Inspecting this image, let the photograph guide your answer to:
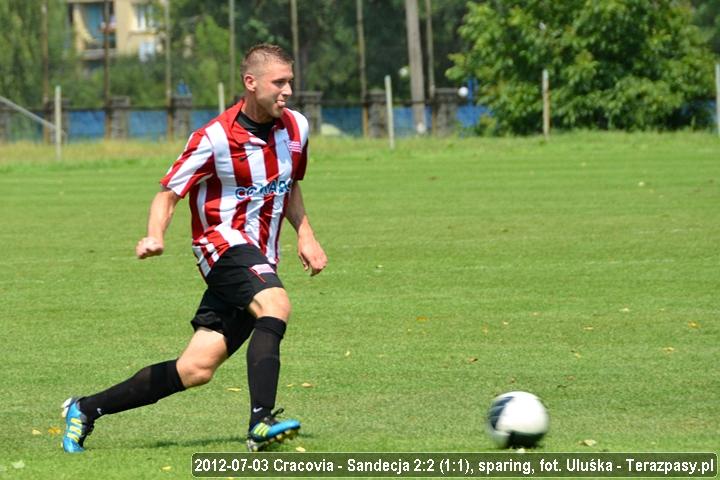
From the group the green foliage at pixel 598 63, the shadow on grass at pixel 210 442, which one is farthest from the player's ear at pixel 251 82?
the green foliage at pixel 598 63

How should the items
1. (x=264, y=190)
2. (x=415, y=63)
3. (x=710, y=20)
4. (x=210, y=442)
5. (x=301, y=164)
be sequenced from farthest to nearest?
1. (x=710, y=20)
2. (x=415, y=63)
3. (x=301, y=164)
4. (x=210, y=442)
5. (x=264, y=190)

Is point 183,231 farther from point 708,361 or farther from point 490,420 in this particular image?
point 490,420

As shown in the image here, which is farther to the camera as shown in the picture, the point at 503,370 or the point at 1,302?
the point at 1,302

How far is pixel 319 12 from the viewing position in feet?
250

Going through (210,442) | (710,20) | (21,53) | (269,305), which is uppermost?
(710,20)

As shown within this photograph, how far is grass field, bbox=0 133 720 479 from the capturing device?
24.3 ft

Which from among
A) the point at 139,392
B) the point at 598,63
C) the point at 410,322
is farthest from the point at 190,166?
the point at 598,63

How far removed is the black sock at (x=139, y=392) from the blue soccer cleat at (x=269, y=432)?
59cm

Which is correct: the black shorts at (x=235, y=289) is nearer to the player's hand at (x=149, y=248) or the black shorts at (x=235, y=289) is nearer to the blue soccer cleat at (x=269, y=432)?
the player's hand at (x=149, y=248)

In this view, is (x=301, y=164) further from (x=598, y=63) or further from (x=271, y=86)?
(x=598, y=63)

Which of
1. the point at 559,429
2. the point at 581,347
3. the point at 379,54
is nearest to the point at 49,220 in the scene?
the point at 581,347

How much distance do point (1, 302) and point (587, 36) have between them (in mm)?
34274

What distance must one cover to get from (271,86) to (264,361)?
1.26m

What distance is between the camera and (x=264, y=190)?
6.89 meters
